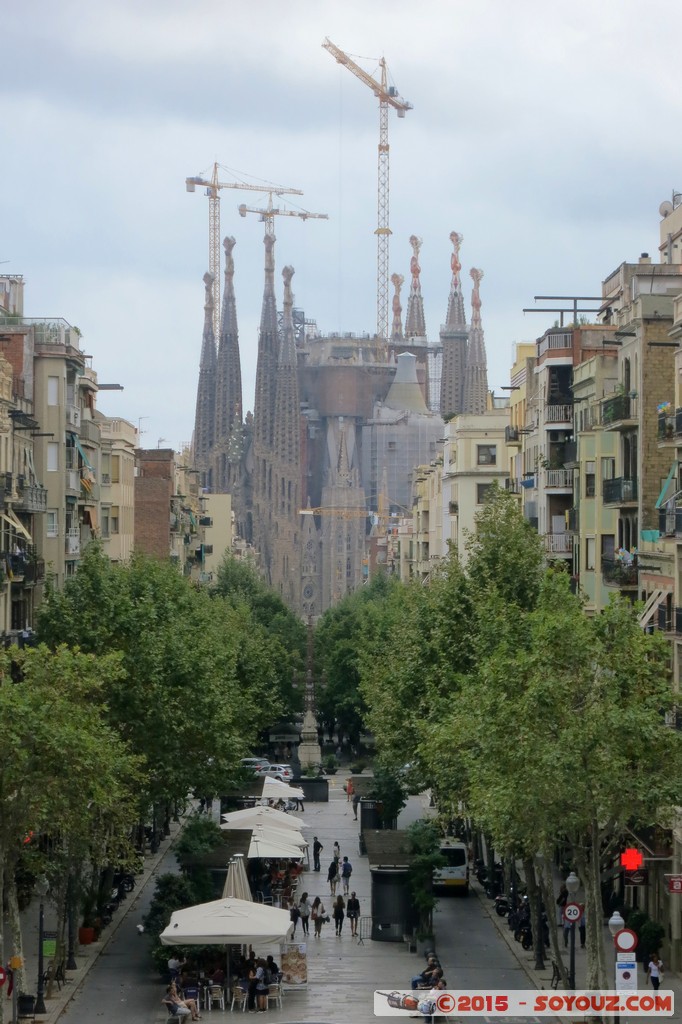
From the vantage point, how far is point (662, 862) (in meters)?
44.7

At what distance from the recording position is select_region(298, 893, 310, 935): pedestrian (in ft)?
166

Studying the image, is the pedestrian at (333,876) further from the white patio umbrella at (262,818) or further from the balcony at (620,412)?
the balcony at (620,412)

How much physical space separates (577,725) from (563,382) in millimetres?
30700

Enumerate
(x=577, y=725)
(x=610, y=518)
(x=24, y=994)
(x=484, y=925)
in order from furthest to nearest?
(x=610, y=518) < (x=484, y=925) < (x=24, y=994) < (x=577, y=725)

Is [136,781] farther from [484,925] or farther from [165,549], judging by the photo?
[165,549]

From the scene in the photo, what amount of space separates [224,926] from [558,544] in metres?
25.4

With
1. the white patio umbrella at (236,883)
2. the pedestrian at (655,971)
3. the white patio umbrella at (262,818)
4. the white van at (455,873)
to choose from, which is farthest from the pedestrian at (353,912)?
the pedestrian at (655,971)

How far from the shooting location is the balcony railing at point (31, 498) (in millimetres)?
61409

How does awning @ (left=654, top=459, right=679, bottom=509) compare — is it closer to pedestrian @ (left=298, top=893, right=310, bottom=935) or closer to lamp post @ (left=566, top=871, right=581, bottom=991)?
lamp post @ (left=566, top=871, right=581, bottom=991)

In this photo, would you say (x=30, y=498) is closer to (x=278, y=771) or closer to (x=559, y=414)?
(x=559, y=414)

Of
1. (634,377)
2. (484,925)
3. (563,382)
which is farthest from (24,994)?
(563,382)

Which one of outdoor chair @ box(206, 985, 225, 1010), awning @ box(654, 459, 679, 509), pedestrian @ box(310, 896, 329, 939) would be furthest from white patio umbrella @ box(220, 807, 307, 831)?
awning @ box(654, 459, 679, 509)

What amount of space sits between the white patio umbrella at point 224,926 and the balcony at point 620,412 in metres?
18.0

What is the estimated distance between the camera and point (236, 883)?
45625 millimetres
